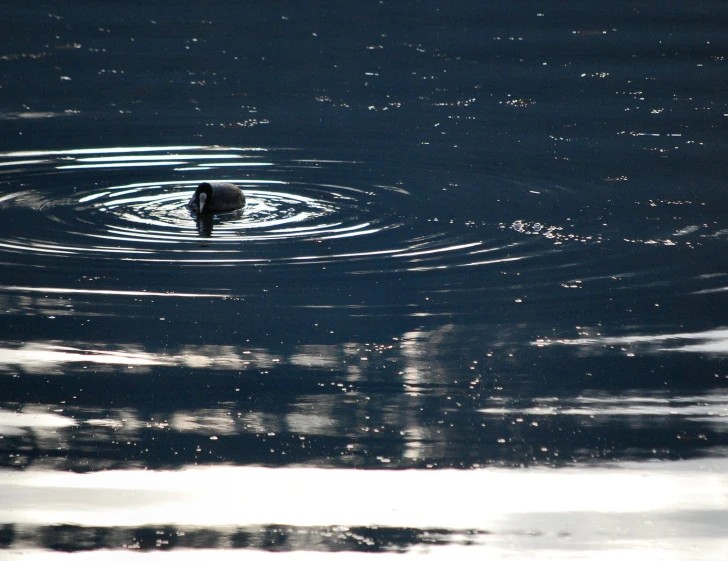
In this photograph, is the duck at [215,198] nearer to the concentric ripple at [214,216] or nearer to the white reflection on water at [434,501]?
the concentric ripple at [214,216]

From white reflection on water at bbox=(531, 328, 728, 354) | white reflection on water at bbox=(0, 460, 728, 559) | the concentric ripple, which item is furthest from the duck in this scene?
white reflection on water at bbox=(0, 460, 728, 559)

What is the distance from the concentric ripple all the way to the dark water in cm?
4

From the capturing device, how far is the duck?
340 inches

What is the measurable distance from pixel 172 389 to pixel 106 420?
0.41 m

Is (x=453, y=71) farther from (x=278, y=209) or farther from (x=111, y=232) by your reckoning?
(x=111, y=232)

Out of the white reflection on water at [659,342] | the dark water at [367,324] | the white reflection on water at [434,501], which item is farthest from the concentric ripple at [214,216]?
the white reflection on water at [434,501]

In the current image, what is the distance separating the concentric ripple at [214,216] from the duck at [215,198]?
0.26 ft

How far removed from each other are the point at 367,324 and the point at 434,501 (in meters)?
1.95

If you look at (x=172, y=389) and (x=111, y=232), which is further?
(x=111, y=232)

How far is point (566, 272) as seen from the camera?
297 inches

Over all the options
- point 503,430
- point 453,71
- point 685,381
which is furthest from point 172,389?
point 453,71

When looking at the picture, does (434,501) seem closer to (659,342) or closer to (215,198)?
(659,342)

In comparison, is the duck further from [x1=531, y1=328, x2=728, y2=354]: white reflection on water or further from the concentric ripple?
[x1=531, y1=328, x2=728, y2=354]: white reflection on water

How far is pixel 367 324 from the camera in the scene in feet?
21.9
